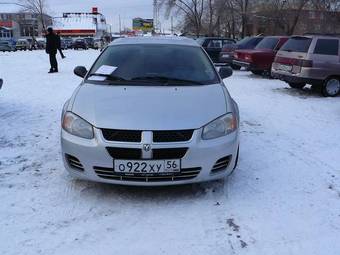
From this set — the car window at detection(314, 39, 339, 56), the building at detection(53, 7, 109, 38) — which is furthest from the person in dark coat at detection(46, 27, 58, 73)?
the building at detection(53, 7, 109, 38)

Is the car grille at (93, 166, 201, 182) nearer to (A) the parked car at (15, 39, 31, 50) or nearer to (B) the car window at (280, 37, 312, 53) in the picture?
(B) the car window at (280, 37, 312, 53)

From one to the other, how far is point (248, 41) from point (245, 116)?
11.0m

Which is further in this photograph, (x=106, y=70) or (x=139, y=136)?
(x=106, y=70)

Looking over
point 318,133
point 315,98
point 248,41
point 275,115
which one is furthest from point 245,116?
point 248,41

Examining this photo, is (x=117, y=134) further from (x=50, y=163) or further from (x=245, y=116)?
(x=245, y=116)

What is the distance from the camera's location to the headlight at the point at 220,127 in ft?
14.5

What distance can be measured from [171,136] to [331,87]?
9.18 metres

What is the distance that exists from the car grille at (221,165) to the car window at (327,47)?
8.45 meters

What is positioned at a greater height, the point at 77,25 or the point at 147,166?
the point at 77,25

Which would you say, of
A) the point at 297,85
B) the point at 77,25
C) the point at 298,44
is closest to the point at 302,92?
the point at 297,85

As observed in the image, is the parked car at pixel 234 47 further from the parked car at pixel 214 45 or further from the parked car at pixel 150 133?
the parked car at pixel 150 133

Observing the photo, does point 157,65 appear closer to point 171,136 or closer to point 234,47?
point 171,136

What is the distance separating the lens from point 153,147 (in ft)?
13.7

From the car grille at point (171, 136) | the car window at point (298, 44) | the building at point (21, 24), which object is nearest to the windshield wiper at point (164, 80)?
the car grille at point (171, 136)
